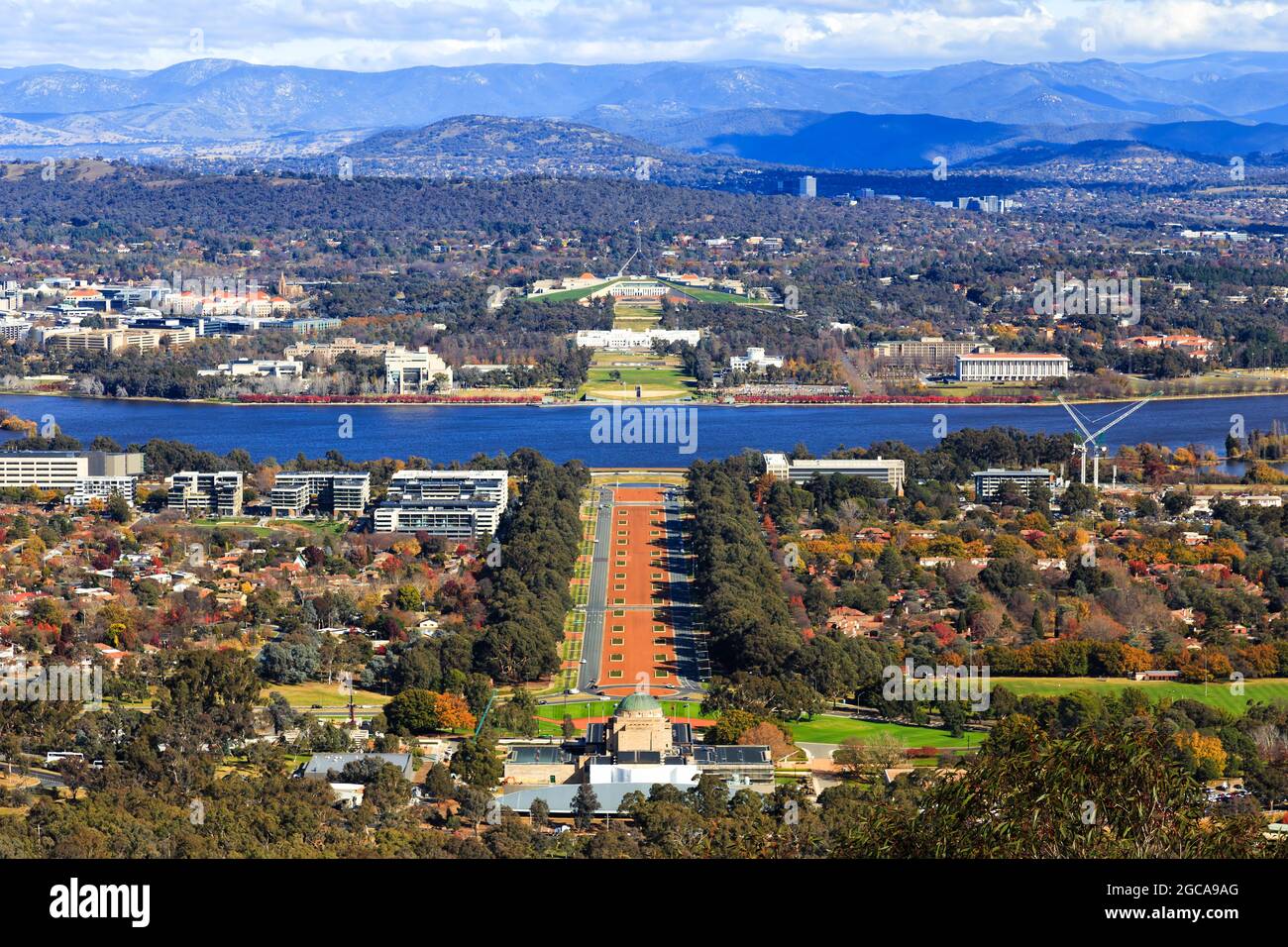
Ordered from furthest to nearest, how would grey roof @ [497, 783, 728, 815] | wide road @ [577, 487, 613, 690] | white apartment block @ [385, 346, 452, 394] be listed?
white apartment block @ [385, 346, 452, 394]
wide road @ [577, 487, 613, 690]
grey roof @ [497, 783, 728, 815]

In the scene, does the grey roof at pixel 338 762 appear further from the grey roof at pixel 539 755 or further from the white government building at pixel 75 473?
the white government building at pixel 75 473

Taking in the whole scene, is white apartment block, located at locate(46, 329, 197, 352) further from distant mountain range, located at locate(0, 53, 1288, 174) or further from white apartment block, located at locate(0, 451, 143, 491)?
distant mountain range, located at locate(0, 53, 1288, 174)

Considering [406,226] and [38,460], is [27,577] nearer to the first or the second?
[38,460]

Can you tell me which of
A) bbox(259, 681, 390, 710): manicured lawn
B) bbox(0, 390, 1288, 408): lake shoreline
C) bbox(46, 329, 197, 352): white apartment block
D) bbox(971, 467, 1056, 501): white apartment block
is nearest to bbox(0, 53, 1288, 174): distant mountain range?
bbox(46, 329, 197, 352): white apartment block

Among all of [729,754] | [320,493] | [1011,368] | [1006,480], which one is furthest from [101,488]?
[1011,368]

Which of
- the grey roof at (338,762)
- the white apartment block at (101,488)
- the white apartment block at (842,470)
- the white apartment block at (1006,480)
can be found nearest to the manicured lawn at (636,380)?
the white apartment block at (842,470)

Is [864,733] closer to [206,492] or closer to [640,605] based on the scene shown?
[640,605]
